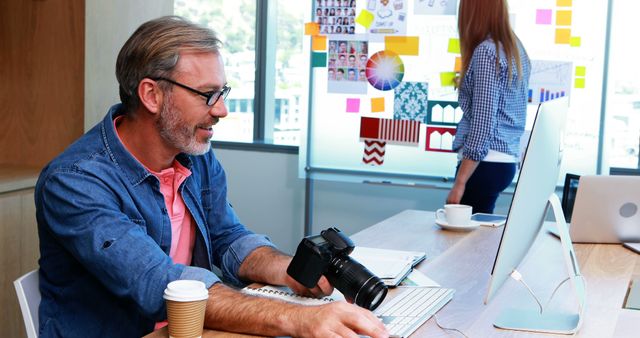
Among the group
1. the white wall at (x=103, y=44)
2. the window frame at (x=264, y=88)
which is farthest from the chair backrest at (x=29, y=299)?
the window frame at (x=264, y=88)

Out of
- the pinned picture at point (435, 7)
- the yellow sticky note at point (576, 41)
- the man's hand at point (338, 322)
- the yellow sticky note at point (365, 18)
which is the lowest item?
the man's hand at point (338, 322)

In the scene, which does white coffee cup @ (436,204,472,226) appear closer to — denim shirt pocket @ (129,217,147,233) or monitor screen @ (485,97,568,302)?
monitor screen @ (485,97,568,302)

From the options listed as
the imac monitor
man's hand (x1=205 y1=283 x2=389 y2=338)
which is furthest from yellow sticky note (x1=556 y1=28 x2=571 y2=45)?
man's hand (x1=205 y1=283 x2=389 y2=338)

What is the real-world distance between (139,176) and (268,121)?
10.3ft

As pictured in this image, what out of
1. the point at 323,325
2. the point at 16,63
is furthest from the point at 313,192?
the point at 323,325

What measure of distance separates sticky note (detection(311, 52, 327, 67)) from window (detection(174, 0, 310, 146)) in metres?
0.24

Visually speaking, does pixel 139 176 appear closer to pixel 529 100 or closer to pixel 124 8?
pixel 124 8

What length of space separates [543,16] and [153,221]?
2771mm

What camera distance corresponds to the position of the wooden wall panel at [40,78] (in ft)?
10.5

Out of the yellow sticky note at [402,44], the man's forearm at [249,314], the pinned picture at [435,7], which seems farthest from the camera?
the yellow sticky note at [402,44]

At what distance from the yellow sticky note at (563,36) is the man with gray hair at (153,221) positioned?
7.98ft

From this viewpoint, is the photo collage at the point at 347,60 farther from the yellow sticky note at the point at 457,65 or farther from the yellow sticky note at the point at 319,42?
the yellow sticky note at the point at 457,65

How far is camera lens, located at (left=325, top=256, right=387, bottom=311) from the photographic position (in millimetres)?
1526

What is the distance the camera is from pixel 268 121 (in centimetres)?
490
